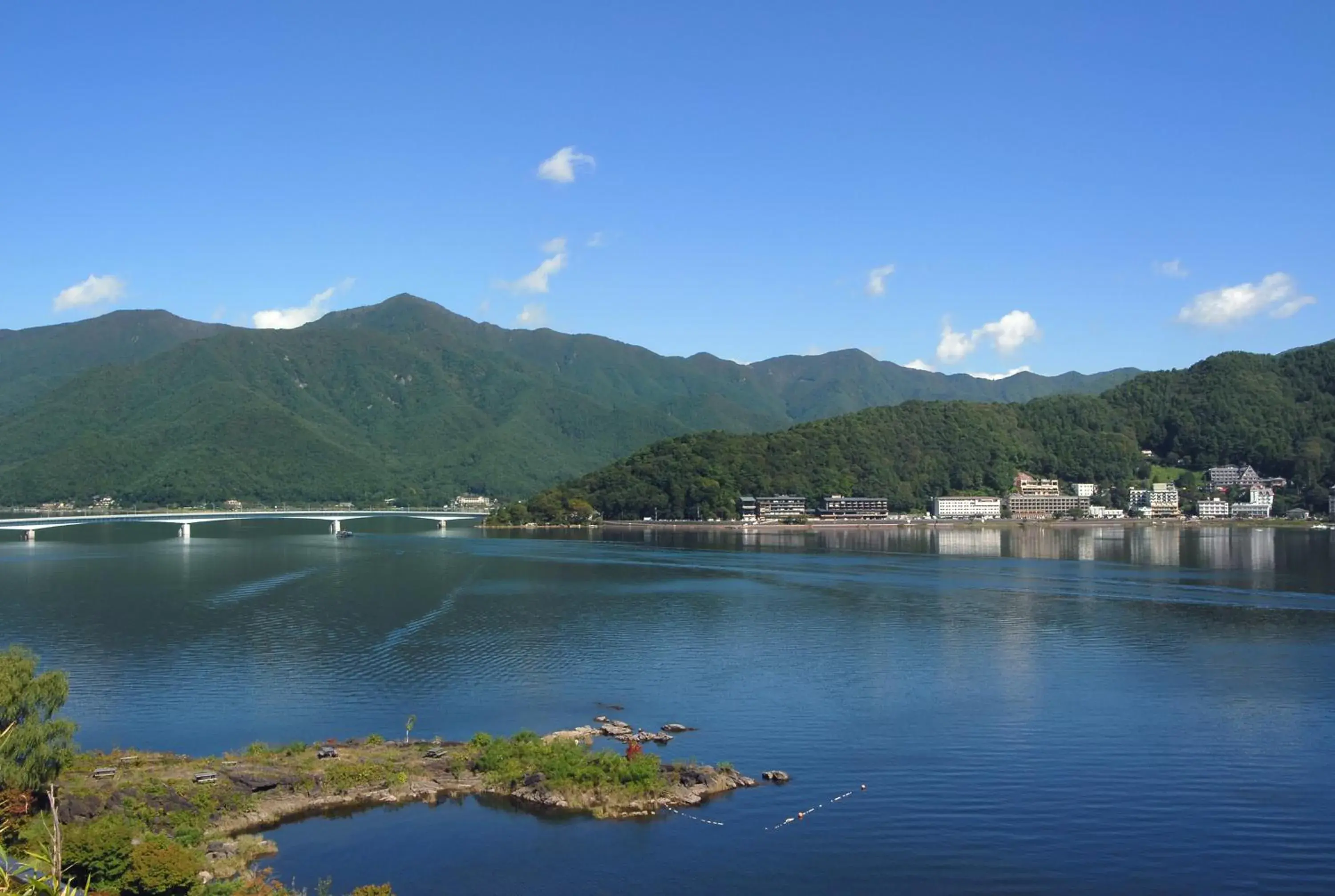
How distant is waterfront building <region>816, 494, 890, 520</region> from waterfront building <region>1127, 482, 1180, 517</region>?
88.1 feet

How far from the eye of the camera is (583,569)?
2082 inches

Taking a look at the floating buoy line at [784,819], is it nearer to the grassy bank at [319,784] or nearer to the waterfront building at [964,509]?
the grassy bank at [319,784]

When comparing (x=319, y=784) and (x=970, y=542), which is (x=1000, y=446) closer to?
(x=970, y=542)

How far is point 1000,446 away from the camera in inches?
4624

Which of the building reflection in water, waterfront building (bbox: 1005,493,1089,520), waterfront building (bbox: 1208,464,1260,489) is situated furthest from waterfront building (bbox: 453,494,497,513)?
waterfront building (bbox: 1208,464,1260,489)

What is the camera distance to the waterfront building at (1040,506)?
108 m

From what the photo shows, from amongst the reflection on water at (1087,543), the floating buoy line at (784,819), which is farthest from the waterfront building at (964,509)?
the floating buoy line at (784,819)

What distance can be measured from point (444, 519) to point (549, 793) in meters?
81.2

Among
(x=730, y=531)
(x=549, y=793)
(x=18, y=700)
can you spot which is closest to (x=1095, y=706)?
(x=549, y=793)

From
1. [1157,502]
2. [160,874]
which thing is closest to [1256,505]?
[1157,502]

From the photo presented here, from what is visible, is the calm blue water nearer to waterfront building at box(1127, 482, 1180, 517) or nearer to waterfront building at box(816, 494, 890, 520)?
waterfront building at box(816, 494, 890, 520)

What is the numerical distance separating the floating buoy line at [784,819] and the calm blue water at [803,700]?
14 centimetres

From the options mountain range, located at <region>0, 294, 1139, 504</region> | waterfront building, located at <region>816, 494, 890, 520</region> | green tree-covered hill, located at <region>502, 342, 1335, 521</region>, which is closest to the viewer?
green tree-covered hill, located at <region>502, 342, 1335, 521</region>

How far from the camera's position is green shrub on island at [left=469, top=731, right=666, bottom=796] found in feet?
54.8
